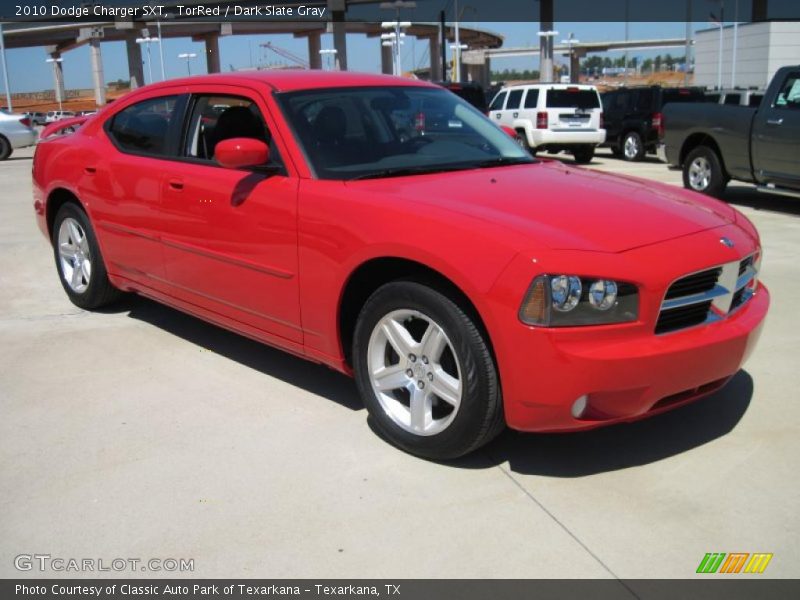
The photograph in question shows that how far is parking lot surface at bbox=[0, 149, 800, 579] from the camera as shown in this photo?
9.37ft

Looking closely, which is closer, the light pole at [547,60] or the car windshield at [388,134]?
the car windshield at [388,134]

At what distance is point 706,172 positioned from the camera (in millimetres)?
11562

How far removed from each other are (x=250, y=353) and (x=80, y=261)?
1.70 metres

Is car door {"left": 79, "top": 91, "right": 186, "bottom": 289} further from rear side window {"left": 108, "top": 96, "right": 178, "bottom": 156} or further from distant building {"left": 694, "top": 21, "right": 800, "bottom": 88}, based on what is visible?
distant building {"left": 694, "top": 21, "right": 800, "bottom": 88}

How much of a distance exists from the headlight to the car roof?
2.01 metres

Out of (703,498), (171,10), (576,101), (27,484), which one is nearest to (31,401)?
(27,484)

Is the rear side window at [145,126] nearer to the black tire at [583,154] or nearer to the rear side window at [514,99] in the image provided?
the black tire at [583,154]

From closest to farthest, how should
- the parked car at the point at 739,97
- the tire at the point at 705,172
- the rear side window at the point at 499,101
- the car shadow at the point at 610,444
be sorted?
1. the car shadow at the point at 610,444
2. the tire at the point at 705,172
3. the parked car at the point at 739,97
4. the rear side window at the point at 499,101

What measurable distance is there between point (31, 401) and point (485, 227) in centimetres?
274

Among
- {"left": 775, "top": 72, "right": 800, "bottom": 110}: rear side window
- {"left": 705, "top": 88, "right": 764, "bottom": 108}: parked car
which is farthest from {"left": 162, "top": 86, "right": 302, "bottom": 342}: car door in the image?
{"left": 705, "top": 88, "right": 764, "bottom": 108}: parked car

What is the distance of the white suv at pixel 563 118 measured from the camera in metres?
18.2
